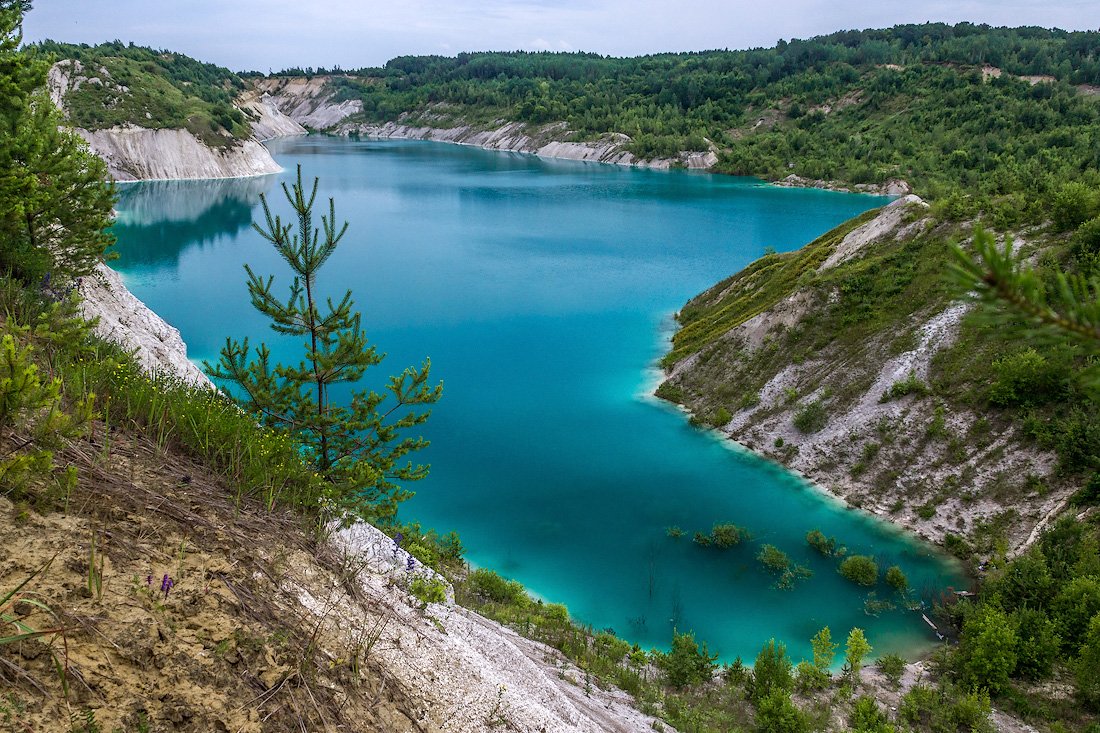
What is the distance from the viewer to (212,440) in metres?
9.29

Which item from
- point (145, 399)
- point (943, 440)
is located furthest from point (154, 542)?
point (943, 440)

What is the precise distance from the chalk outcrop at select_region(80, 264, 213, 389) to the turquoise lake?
7030 mm

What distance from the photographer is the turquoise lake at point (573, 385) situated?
798 inches

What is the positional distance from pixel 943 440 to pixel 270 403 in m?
22.5

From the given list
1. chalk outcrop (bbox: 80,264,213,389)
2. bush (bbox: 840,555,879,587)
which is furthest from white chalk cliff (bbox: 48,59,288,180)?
bush (bbox: 840,555,879,587)

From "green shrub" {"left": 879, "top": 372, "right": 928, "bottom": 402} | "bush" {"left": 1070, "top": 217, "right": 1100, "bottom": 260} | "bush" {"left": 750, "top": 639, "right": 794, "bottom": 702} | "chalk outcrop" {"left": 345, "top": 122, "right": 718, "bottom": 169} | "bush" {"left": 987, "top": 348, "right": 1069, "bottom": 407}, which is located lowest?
"bush" {"left": 750, "top": 639, "right": 794, "bottom": 702}

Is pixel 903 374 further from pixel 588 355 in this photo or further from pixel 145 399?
pixel 145 399

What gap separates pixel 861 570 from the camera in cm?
2048

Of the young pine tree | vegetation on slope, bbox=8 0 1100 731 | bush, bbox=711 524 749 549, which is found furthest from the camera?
bush, bbox=711 524 749 549

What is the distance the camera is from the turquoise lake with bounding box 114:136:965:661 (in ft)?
66.5

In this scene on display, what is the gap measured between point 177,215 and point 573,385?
218ft

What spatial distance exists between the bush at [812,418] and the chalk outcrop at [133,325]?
73.0 feet

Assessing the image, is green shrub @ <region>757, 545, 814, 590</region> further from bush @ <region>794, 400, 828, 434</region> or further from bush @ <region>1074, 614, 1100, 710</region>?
bush @ <region>794, 400, 828, 434</region>

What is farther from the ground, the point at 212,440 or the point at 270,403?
the point at 212,440
